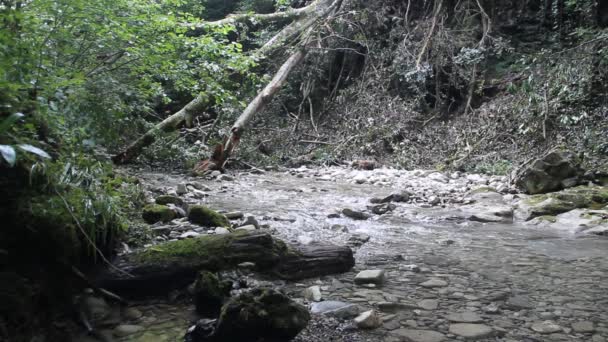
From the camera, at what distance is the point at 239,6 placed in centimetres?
1358

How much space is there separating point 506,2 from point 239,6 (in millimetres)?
7226

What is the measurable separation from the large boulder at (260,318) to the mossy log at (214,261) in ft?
1.90

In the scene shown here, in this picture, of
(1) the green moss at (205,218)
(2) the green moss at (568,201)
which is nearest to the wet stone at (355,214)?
(1) the green moss at (205,218)

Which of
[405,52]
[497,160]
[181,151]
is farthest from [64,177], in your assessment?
[405,52]

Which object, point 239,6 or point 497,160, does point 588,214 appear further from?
point 239,6

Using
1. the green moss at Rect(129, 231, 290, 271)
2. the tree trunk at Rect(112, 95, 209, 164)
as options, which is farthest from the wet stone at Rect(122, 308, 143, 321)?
the tree trunk at Rect(112, 95, 209, 164)

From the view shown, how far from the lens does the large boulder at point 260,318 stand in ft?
6.05

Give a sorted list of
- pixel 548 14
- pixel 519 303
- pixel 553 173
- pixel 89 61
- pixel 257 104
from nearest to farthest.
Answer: pixel 519 303, pixel 89 61, pixel 553 173, pixel 257 104, pixel 548 14

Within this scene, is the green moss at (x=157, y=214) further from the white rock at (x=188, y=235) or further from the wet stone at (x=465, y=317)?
the wet stone at (x=465, y=317)

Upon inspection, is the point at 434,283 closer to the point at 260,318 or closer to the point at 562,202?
the point at 260,318

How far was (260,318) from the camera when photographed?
6.12 feet

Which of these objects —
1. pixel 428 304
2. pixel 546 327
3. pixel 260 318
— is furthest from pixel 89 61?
pixel 546 327

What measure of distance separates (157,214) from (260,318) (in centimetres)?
194

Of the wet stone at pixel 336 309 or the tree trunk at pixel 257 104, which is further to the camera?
the tree trunk at pixel 257 104
